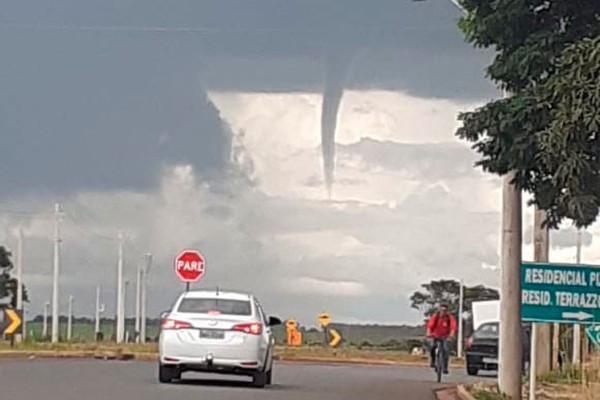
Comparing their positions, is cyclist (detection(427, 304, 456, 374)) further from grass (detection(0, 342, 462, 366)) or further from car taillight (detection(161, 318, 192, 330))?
grass (detection(0, 342, 462, 366))

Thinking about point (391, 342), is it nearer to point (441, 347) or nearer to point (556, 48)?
point (441, 347)

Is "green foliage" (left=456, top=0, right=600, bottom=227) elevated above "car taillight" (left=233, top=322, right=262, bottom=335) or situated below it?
above

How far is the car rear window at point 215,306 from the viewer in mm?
27250

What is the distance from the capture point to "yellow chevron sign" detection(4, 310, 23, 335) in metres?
52.6

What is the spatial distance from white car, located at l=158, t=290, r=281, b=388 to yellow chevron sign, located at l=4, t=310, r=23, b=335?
85.4 feet

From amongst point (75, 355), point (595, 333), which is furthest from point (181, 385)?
point (75, 355)

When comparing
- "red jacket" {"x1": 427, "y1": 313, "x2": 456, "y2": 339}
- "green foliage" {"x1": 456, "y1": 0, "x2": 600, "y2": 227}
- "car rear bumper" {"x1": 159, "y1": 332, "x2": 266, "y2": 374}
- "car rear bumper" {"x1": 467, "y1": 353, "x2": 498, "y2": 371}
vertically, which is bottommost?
"car rear bumper" {"x1": 467, "y1": 353, "x2": 498, "y2": 371}

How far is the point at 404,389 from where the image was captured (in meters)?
29.6

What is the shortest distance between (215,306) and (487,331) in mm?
17921

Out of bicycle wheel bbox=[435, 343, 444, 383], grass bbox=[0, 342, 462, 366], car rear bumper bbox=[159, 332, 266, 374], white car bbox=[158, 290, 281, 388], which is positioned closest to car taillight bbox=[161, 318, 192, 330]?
white car bbox=[158, 290, 281, 388]

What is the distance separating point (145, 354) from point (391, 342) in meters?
43.1

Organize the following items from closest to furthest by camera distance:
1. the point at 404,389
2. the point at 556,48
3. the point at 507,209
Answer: the point at 556,48
the point at 507,209
the point at 404,389

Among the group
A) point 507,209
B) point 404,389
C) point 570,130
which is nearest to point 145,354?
point 404,389

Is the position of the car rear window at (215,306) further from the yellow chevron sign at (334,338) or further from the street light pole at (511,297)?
the yellow chevron sign at (334,338)
